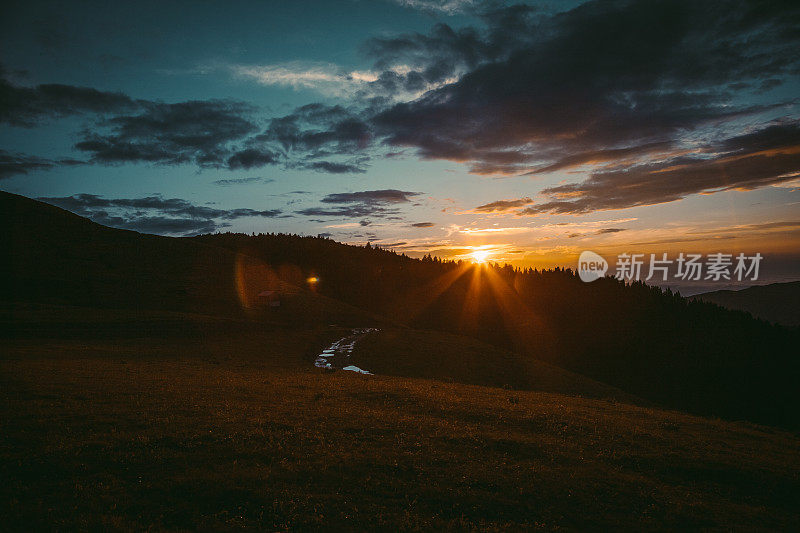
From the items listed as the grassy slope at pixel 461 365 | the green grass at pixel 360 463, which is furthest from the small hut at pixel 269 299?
the green grass at pixel 360 463

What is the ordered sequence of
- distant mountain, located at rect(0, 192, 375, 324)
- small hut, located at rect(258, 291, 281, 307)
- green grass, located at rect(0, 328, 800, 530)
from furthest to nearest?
small hut, located at rect(258, 291, 281, 307)
distant mountain, located at rect(0, 192, 375, 324)
green grass, located at rect(0, 328, 800, 530)

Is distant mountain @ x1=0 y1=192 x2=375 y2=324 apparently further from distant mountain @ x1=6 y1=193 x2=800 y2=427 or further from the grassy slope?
the grassy slope

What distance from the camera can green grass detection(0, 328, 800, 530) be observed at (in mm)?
14281

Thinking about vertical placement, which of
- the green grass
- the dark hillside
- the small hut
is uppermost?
the green grass

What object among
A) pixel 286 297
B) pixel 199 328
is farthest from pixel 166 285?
pixel 199 328

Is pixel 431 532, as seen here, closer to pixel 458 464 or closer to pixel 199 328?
pixel 458 464

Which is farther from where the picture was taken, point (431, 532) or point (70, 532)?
point (431, 532)

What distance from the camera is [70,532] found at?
12492mm

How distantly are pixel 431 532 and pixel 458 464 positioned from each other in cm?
545

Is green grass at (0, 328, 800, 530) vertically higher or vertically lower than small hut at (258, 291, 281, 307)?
higher

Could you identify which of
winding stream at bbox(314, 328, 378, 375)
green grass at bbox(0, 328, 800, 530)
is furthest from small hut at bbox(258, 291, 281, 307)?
green grass at bbox(0, 328, 800, 530)

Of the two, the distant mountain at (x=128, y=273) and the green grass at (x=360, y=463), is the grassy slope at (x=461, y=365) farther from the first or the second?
the distant mountain at (x=128, y=273)

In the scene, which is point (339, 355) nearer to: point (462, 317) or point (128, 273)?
point (128, 273)

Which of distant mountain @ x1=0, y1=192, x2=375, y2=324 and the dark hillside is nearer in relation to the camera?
distant mountain @ x1=0, y1=192, x2=375, y2=324
